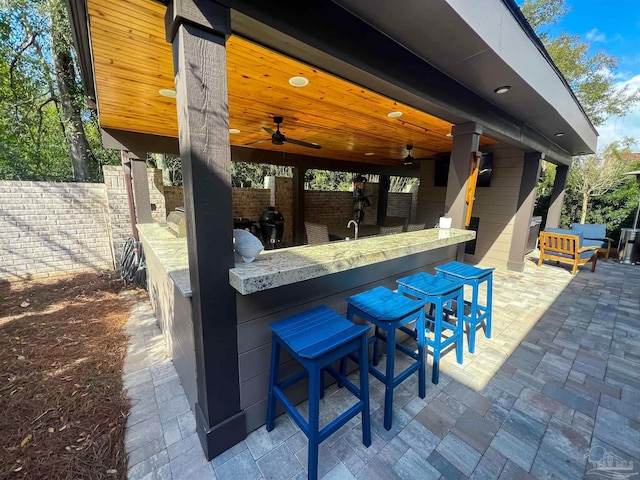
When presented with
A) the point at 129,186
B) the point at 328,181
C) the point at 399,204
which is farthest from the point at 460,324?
the point at 328,181

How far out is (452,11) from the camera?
4.60 ft

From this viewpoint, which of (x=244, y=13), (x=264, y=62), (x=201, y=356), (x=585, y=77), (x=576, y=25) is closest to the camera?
(x=244, y=13)

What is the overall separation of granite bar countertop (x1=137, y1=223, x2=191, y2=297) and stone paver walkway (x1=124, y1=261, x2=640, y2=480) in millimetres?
966

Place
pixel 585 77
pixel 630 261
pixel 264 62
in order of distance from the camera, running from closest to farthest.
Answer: pixel 264 62
pixel 630 261
pixel 585 77

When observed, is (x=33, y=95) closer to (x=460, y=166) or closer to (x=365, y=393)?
(x=460, y=166)

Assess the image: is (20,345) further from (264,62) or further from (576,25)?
(576,25)

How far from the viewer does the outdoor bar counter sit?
1377 millimetres

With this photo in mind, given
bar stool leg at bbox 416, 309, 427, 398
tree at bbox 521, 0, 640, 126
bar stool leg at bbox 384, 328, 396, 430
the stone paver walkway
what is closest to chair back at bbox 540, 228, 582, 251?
the stone paver walkway

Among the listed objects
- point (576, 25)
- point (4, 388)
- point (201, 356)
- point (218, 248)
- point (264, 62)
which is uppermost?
point (576, 25)

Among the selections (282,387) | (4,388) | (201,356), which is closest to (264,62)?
(201,356)

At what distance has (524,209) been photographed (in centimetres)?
475

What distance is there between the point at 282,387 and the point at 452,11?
91.8 inches

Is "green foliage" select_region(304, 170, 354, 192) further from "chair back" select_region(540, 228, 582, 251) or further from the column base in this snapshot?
Answer: the column base

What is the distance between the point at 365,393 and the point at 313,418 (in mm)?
344
